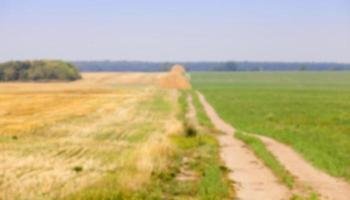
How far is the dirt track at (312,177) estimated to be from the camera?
19.9 meters

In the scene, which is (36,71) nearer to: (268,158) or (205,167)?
(268,158)

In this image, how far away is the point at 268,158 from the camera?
26875 mm

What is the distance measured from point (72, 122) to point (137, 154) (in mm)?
16965

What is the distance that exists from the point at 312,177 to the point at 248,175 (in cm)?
212

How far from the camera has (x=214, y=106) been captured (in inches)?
2525

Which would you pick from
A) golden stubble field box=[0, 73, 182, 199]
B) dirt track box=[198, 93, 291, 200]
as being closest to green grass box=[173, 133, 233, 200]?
dirt track box=[198, 93, 291, 200]

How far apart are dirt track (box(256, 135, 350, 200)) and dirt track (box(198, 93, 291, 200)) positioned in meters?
0.92

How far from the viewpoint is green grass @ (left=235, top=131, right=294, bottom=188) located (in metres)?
21.9

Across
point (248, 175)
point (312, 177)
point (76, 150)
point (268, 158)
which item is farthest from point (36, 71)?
point (312, 177)

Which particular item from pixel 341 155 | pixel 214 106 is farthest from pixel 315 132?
pixel 214 106

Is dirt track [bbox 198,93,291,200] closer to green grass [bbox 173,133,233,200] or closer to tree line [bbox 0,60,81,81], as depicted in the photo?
green grass [bbox 173,133,233,200]

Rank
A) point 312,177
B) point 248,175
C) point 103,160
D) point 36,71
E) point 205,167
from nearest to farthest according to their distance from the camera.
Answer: point 312,177
point 248,175
point 205,167
point 103,160
point 36,71

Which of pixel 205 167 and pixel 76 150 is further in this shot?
pixel 76 150

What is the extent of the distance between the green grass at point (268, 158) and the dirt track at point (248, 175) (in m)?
0.22
